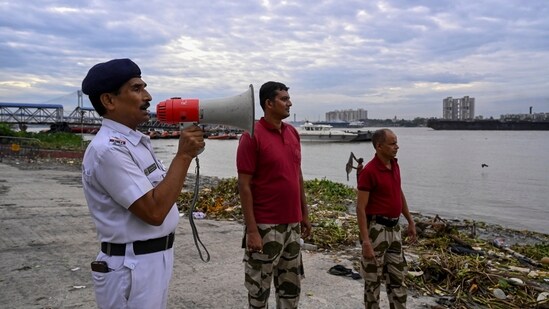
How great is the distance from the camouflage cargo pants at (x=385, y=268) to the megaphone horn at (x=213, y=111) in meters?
1.62

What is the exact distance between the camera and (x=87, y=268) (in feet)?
15.7

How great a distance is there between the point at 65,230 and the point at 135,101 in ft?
17.6

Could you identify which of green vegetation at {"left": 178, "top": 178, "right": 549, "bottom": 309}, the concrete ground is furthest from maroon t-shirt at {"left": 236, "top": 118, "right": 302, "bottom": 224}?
green vegetation at {"left": 178, "top": 178, "right": 549, "bottom": 309}

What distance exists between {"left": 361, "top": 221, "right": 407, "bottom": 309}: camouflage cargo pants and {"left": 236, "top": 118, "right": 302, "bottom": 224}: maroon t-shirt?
79 centimetres

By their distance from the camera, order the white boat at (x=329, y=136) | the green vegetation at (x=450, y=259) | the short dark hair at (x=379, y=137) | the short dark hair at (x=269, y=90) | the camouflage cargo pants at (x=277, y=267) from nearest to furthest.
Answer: the camouflage cargo pants at (x=277, y=267) → the short dark hair at (x=269, y=90) → the short dark hair at (x=379, y=137) → the green vegetation at (x=450, y=259) → the white boat at (x=329, y=136)

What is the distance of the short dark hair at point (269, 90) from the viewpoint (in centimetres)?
337

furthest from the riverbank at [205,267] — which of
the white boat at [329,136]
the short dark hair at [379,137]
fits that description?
the white boat at [329,136]

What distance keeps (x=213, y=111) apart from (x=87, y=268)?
3365mm

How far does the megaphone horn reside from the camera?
7.11 feet

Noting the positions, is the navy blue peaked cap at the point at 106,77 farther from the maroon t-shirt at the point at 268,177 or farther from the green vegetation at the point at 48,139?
the green vegetation at the point at 48,139

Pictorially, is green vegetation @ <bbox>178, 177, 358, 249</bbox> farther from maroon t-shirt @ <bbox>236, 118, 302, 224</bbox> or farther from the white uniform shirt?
the white uniform shirt

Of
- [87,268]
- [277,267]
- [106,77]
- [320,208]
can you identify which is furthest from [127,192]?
[320,208]

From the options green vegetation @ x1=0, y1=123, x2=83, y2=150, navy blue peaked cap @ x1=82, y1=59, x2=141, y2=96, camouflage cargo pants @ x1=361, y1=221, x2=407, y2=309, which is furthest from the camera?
green vegetation @ x1=0, y1=123, x2=83, y2=150

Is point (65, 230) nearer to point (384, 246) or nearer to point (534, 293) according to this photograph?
point (384, 246)
